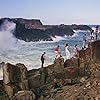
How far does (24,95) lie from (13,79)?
179 cm

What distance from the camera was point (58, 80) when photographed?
17.3 metres

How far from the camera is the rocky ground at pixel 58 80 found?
49.3ft

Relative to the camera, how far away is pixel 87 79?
55.4 ft

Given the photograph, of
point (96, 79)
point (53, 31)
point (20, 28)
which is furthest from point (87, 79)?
point (53, 31)

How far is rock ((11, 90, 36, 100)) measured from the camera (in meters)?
15.1

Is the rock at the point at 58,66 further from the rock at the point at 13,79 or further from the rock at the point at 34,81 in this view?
the rock at the point at 13,79

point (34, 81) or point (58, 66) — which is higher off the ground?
point (58, 66)

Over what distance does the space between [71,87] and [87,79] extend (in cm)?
145

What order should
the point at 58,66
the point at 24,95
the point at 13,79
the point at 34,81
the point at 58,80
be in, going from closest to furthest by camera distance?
the point at 24,95, the point at 13,79, the point at 34,81, the point at 58,80, the point at 58,66

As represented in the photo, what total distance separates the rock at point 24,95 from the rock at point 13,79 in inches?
31.0

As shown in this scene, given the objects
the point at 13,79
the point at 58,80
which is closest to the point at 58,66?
the point at 58,80

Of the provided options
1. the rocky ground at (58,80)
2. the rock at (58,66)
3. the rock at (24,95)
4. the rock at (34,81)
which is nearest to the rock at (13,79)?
the rocky ground at (58,80)

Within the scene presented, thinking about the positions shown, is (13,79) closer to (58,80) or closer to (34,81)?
(34,81)

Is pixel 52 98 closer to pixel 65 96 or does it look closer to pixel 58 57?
pixel 65 96
